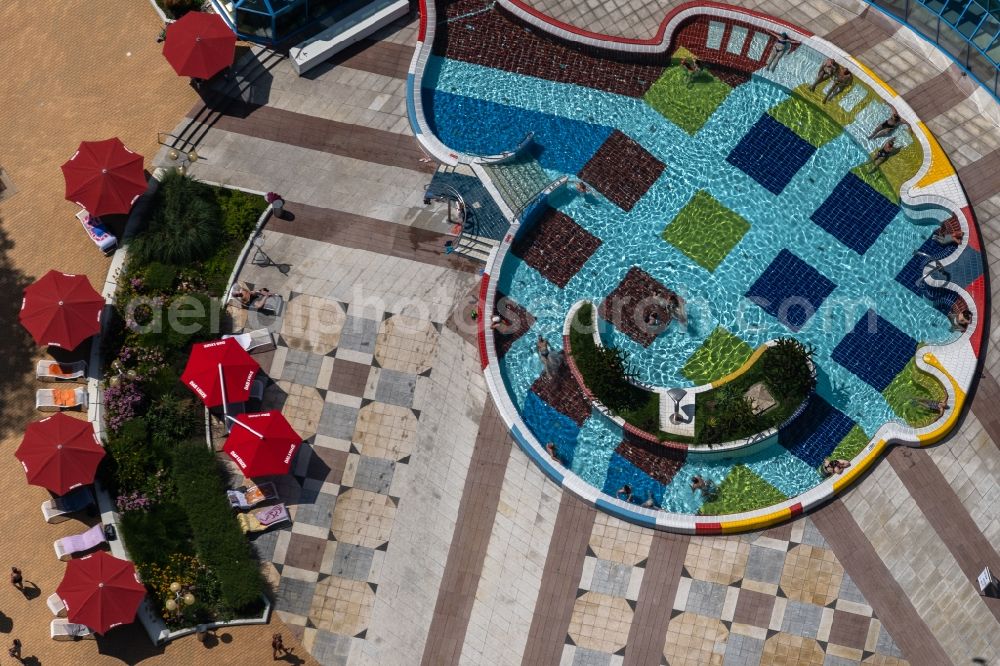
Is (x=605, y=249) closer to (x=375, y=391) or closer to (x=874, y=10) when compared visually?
(x=375, y=391)

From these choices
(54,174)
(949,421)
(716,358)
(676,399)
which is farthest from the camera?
(54,174)

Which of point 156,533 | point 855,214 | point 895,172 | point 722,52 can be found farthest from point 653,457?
point 156,533

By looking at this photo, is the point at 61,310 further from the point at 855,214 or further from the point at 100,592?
the point at 855,214

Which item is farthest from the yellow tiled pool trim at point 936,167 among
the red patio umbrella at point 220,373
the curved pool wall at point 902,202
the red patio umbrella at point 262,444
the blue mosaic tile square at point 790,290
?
the red patio umbrella at point 220,373

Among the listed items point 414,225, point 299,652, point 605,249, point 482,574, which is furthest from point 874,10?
point 299,652

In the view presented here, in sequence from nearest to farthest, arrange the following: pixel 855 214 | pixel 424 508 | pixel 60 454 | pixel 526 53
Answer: pixel 60 454
pixel 424 508
pixel 855 214
pixel 526 53

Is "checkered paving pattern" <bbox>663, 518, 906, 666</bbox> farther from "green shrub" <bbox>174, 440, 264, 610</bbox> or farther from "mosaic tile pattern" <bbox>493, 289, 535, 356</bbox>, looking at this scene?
"green shrub" <bbox>174, 440, 264, 610</bbox>

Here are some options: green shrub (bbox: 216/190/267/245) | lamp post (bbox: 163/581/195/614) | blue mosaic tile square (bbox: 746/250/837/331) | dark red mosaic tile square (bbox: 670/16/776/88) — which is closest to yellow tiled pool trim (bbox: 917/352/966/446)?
blue mosaic tile square (bbox: 746/250/837/331)
